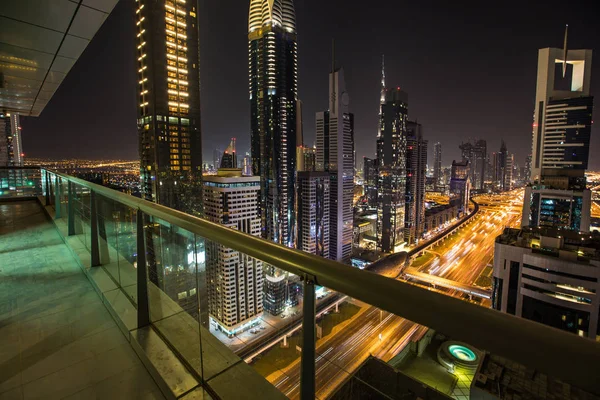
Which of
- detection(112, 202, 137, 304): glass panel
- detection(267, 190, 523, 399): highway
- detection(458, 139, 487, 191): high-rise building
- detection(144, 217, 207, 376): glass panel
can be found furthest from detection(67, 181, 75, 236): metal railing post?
detection(458, 139, 487, 191): high-rise building

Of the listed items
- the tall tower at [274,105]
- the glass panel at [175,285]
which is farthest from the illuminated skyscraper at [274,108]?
the glass panel at [175,285]

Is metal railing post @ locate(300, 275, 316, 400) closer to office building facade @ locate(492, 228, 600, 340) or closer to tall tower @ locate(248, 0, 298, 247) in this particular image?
office building facade @ locate(492, 228, 600, 340)

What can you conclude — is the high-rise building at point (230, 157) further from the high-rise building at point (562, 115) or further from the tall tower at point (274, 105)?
the high-rise building at point (562, 115)

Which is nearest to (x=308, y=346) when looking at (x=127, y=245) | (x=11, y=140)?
(x=127, y=245)

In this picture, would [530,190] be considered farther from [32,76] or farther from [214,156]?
[214,156]

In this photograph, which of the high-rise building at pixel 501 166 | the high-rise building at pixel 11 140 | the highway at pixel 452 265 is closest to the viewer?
the highway at pixel 452 265

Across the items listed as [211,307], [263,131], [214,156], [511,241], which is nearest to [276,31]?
[263,131]
